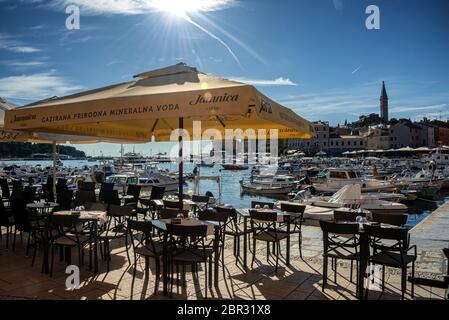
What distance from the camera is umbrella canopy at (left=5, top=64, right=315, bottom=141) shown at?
3807 millimetres

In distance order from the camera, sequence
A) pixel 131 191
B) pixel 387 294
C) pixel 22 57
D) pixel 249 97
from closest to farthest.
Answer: pixel 249 97 < pixel 387 294 < pixel 131 191 < pixel 22 57

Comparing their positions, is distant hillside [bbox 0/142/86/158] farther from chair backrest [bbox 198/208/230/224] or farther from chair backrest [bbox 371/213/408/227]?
chair backrest [bbox 371/213/408/227]

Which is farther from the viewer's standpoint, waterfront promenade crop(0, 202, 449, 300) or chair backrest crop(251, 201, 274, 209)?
chair backrest crop(251, 201, 274, 209)

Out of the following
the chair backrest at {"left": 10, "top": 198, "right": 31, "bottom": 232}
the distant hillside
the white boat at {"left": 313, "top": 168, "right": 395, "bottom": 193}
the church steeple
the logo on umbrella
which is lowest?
the white boat at {"left": 313, "top": 168, "right": 395, "bottom": 193}

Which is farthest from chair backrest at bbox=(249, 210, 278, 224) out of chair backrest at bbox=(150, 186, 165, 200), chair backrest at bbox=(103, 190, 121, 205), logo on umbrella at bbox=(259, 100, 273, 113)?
chair backrest at bbox=(150, 186, 165, 200)

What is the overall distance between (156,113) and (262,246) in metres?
3.95

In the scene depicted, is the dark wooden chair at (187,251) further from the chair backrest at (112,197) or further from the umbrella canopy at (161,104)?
the chair backrest at (112,197)

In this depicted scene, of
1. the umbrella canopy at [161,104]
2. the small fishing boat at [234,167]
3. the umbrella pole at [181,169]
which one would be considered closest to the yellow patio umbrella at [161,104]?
the umbrella canopy at [161,104]

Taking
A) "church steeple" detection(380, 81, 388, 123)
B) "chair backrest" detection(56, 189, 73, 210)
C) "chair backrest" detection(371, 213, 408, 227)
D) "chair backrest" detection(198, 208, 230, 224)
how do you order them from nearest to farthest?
"chair backrest" detection(371, 213, 408, 227) → "chair backrest" detection(198, 208, 230, 224) → "chair backrest" detection(56, 189, 73, 210) → "church steeple" detection(380, 81, 388, 123)

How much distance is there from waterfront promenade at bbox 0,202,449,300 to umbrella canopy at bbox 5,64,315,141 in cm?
215

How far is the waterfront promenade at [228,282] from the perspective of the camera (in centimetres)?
428

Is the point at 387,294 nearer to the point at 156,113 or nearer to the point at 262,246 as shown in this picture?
the point at 262,246
